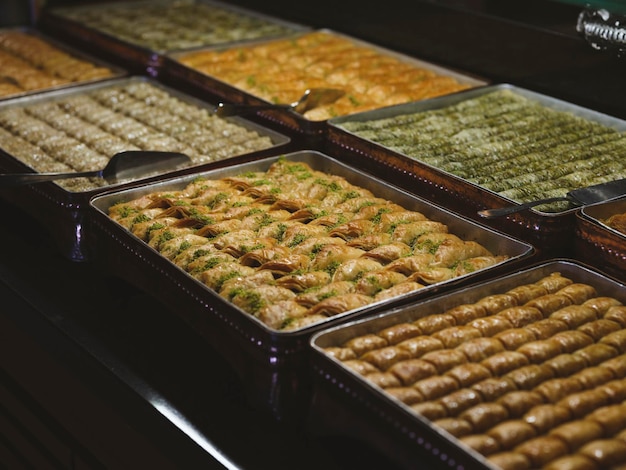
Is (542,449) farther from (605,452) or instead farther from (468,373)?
(468,373)

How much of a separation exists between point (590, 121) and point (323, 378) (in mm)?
1885

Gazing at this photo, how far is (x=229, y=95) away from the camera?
12.4 feet

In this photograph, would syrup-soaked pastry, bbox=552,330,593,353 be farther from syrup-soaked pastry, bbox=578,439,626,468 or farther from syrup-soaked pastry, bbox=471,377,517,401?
syrup-soaked pastry, bbox=578,439,626,468

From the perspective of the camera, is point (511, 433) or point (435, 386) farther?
point (435, 386)

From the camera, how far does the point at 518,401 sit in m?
1.91

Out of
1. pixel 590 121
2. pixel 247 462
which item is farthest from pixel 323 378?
pixel 590 121

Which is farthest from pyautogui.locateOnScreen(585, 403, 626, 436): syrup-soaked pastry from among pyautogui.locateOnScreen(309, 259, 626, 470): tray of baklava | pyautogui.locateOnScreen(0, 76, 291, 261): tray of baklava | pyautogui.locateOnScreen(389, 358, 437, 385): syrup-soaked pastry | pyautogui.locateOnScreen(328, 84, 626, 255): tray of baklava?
pyautogui.locateOnScreen(0, 76, 291, 261): tray of baklava

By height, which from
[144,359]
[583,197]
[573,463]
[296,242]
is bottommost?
[144,359]

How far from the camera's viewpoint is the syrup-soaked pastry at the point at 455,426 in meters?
1.83

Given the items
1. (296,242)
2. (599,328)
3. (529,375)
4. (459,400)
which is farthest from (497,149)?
(459,400)

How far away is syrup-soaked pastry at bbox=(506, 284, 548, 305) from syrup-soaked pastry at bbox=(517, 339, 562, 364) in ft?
0.70

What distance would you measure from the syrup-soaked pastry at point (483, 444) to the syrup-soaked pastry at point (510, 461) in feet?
0.06

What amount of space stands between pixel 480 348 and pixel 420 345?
0.13m

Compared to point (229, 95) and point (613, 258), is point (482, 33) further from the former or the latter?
point (613, 258)
